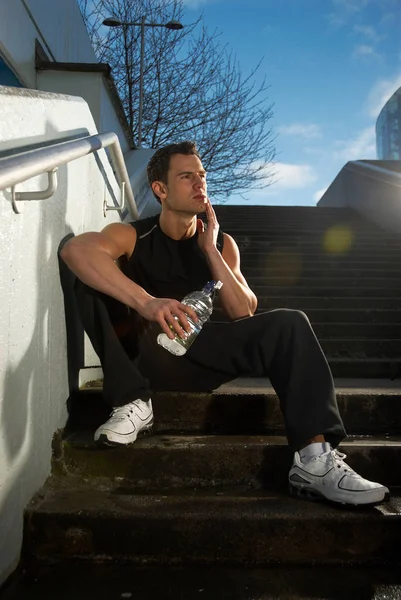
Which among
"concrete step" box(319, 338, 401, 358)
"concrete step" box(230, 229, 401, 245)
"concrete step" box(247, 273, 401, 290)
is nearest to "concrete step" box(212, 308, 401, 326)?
"concrete step" box(319, 338, 401, 358)

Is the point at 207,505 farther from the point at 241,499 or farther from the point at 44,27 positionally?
the point at 44,27

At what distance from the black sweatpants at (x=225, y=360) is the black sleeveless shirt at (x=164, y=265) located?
0.73 ft

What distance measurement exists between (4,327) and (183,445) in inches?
35.5

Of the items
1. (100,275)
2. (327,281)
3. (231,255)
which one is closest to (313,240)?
(327,281)

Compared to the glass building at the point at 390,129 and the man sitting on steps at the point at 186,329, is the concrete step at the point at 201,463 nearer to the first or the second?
the man sitting on steps at the point at 186,329

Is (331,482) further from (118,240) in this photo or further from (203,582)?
(118,240)

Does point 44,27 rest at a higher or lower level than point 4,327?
higher

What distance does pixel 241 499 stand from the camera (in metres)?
2.04

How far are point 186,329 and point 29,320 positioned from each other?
0.56m

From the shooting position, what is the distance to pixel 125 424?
7.30ft

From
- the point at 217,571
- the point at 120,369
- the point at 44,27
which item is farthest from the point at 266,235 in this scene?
the point at 217,571

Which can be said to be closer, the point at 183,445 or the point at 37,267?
the point at 37,267

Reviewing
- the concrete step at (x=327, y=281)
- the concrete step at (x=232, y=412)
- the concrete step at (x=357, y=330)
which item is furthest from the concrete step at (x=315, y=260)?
the concrete step at (x=232, y=412)

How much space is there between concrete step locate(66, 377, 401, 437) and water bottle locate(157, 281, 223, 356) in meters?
0.28
